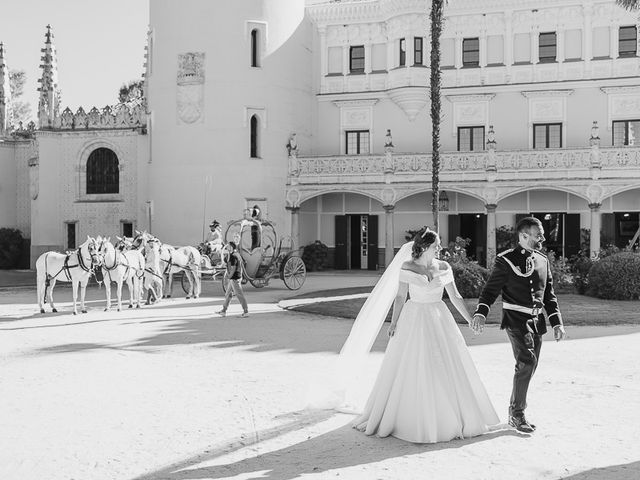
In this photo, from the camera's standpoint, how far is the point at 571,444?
7.47 metres

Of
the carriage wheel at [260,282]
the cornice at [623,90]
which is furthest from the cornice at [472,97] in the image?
the carriage wheel at [260,282]

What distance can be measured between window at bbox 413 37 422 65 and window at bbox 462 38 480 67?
224 cm

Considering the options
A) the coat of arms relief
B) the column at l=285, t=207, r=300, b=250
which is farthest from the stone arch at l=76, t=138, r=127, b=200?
the column at l=285, t=207, r=300, b=250

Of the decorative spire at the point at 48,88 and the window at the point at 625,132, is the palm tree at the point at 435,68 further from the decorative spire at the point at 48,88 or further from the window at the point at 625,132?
the decorative spire at the point at 48,88

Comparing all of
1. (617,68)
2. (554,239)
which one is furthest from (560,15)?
(554,239)

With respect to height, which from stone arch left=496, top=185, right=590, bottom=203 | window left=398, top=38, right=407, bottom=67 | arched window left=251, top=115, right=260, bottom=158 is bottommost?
stone arch left=496, top=185, right=590, bottom=203

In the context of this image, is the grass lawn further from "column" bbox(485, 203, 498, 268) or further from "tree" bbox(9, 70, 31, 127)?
"tree" bbox(9, 70, 31, 127)

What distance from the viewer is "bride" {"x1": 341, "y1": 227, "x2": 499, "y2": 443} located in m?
7.66

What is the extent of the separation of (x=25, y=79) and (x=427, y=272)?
7293cm

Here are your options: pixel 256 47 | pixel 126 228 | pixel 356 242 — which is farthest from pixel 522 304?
pixel 126 228

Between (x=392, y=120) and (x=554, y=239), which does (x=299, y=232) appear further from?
(x=554, y=239)

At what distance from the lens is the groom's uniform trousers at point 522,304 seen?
25.9 feet

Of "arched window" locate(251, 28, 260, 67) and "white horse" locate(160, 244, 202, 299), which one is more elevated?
"arched window" locate(251, 28, 260, 67)

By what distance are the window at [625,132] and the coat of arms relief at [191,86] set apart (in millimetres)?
19166
